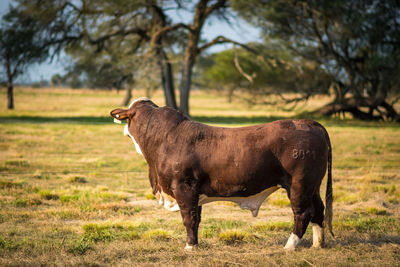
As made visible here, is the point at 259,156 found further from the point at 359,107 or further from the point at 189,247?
the point at 359,107

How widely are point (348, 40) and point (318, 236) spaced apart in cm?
2408

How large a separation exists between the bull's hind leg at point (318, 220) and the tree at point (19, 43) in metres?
22.5

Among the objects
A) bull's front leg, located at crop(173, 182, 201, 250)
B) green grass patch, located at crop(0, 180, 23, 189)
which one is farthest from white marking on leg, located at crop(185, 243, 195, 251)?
green grass patch, located at crop(0, 180, 23, 189)

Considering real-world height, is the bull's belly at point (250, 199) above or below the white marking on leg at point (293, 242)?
above

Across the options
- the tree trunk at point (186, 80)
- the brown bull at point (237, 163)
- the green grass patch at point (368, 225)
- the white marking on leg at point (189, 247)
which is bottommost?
the green grass patch at point (368, 225)

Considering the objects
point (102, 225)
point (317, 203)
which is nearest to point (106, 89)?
point (102, 225)

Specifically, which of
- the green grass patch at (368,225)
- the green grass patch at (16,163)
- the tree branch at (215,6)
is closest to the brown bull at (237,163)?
the green grass patch at (368,225)

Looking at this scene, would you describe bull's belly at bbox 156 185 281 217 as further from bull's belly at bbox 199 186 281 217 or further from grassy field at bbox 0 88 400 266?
grassy field at bbox 0 88 400 266

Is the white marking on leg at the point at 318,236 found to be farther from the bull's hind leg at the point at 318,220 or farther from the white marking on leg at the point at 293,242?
the white marking on leg at the point at 293,242

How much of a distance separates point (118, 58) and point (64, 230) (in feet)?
70.9

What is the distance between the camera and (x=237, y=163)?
4266mm

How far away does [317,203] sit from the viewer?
4.46 m

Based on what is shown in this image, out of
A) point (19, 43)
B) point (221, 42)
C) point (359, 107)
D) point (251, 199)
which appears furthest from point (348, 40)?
point (251, 199)

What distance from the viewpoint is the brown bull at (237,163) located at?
418 centimetres
